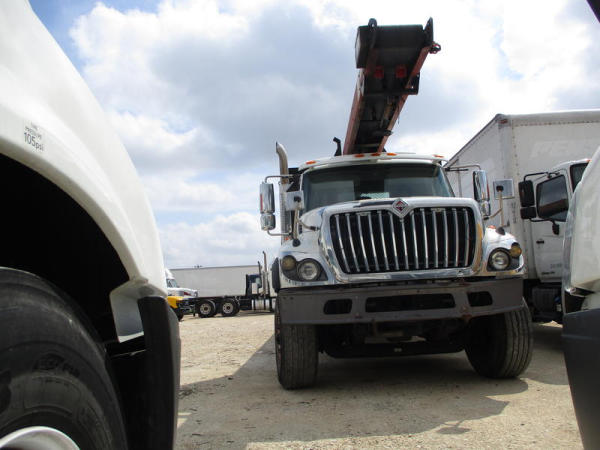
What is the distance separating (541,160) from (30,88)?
7.99 meters

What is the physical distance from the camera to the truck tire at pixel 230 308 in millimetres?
26625

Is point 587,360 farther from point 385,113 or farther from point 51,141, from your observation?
point 385,113

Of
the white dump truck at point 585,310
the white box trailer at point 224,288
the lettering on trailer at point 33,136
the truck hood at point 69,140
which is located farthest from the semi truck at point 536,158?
the white box trailer at point 224,288

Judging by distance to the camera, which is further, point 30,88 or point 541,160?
point 541,160

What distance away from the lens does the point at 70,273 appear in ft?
5.53

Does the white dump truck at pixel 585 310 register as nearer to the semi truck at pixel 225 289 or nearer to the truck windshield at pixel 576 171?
the truck windshield at pixel 576 171

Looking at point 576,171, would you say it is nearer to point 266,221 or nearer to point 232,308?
point 266,221

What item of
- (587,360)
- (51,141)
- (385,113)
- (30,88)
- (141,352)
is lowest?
(587,360)

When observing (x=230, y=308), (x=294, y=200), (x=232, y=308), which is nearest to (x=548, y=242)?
(x=294, y=200)

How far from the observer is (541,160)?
7770 mm

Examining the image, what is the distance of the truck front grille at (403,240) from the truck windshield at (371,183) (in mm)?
1221

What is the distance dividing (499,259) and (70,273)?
401cm

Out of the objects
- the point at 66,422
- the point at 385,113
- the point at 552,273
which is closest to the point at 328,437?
the point at 66,422

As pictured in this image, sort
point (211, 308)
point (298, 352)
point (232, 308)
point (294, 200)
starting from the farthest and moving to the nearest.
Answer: point (211, 308) < point (232, 308) < point (294, 200) < point (298, 352)
